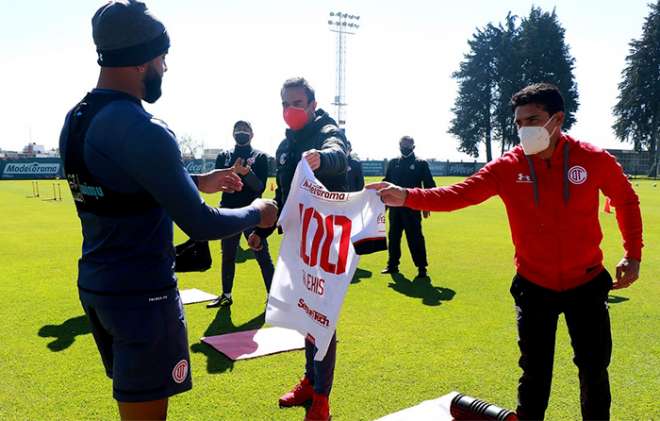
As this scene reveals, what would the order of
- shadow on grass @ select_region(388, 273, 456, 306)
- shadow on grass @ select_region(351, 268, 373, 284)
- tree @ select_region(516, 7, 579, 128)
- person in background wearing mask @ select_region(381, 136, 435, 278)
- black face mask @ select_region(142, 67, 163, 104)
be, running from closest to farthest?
black face mask @ select_region(142, 67, 163, 104) → shadow on grass @ select_region(388, 273, 456, 306) → shadow on grass @ select_region(351, 268, 373, 284) → person in background wearing mask @ select_region(381, 136, 435, 278) → tree @ select_region(516, 7, 579, 128)

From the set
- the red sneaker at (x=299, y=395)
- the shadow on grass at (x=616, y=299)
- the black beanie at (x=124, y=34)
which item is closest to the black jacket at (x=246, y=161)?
the red sneaker at (x=299, y=395)

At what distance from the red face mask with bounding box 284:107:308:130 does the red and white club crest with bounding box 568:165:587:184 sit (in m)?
1.78

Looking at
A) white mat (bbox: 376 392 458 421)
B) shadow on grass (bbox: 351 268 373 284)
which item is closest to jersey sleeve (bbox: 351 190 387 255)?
white mat (bbox: 376 392 458 421)

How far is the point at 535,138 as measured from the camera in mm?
3230

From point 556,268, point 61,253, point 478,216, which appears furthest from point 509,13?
point 556,268

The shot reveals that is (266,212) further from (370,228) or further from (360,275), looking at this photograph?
(360,275)

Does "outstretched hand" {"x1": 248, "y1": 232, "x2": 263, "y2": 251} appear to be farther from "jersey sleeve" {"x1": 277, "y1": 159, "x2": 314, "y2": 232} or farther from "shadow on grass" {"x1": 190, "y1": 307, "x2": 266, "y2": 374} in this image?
"shadow on grass" {"x1": 190, "y1": 307, "x2": 266, "y2": 374}

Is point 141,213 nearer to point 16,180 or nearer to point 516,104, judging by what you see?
point 516,104

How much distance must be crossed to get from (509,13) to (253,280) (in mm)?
71871

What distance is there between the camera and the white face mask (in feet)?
10.6

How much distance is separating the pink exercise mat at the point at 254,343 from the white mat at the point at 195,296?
5.03 feet

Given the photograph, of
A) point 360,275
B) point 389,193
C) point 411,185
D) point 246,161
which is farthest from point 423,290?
point 389,193

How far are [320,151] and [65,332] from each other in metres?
3.92

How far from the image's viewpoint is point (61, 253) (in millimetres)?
11133
